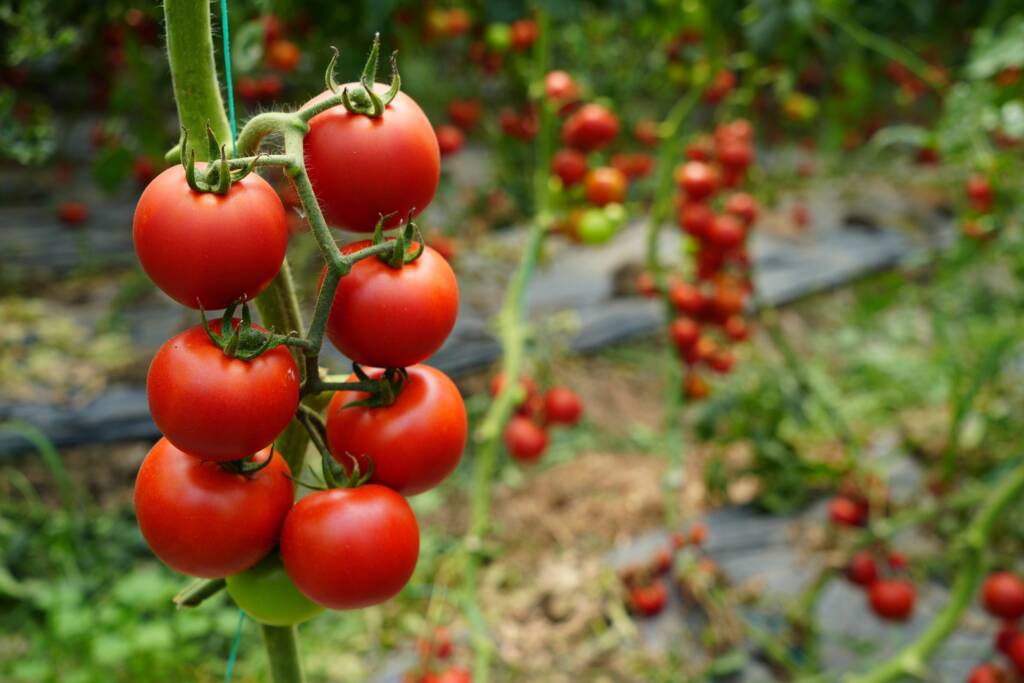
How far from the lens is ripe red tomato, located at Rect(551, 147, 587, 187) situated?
4.53 ft

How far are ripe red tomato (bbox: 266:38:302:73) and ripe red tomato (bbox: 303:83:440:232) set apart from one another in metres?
1.60

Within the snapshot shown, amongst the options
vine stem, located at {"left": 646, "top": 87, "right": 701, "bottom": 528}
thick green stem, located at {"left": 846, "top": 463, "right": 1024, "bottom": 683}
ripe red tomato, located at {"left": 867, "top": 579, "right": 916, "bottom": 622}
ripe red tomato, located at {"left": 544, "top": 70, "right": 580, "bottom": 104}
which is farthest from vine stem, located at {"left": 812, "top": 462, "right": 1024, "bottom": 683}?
ripe red tomato, located at {"left": 544, "top": 70, "right": 580, "bottom": 104}

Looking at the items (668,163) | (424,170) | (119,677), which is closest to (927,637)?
(668,163)

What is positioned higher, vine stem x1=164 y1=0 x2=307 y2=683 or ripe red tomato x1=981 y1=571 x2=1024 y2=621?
vine stem x1=164 y1=0 x2=307 y2=683

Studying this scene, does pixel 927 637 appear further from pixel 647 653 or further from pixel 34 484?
pixel 34 484

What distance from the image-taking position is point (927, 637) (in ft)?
3.80

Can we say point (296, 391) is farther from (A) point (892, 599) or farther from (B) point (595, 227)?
(A) point (892, 599)

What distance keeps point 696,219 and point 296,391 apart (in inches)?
50.4

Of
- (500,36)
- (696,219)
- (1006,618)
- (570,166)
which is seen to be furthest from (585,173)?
(1006,618)

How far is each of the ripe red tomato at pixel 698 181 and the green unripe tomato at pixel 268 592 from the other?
129cm

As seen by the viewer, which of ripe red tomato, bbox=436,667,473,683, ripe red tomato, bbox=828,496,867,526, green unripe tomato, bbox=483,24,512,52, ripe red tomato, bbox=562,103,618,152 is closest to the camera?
ripe red tomato, bbox=436,667,473,683

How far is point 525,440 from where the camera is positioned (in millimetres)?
1473

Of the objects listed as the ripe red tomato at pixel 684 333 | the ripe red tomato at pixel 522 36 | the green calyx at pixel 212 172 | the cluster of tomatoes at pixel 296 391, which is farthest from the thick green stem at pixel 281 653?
the ripe red tomato at pixel 522 36

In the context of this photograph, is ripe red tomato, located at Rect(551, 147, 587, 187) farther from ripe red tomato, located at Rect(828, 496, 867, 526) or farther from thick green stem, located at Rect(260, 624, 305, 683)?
thick green stem, located at Rect(260, 624, 305, 683)
